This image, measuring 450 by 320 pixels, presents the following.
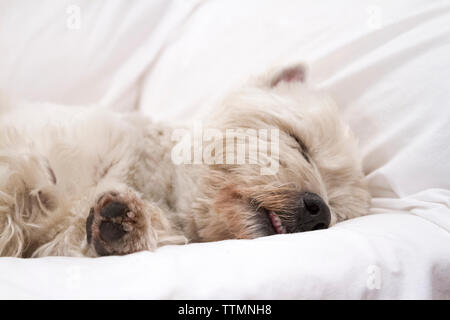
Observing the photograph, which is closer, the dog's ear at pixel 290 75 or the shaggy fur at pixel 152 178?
the shaggy fur at pixel 152 178

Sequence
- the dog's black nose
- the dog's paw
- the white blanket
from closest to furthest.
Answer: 1. the white blanket
2. the dog's paw
3. the dog's black nose

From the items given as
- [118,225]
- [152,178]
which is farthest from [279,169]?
[118,225]

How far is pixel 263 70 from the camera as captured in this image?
2.12 metres

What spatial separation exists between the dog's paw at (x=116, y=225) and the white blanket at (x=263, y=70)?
86mm

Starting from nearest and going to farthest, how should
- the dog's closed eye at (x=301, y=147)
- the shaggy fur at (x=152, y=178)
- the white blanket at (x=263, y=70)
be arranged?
1. the white blanket at (x=263, y=70)
2. the shaggy fur at (x=152, y=178)
3. the dog's closed eye at (x=301, y=147)

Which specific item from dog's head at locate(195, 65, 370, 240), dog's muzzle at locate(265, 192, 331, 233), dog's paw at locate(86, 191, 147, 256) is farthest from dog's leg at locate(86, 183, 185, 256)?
dog's muzzle at locate(265, 192, 331, 233)

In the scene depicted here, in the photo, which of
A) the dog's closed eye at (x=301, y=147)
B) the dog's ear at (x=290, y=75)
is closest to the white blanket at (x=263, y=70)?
the dog's ear at (x=290, y=75)

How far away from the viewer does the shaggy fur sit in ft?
4.64

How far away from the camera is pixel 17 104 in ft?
6.28

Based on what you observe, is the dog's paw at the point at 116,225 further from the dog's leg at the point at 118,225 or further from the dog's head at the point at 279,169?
the dog's head at the point at 279,169

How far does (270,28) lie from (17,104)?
1.46m

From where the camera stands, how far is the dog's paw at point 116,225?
50.6 inches

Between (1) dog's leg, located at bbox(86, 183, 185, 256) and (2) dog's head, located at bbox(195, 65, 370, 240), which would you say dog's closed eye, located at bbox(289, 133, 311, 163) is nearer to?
(2) dog's head, located at bbox(195, 65, 370, 240)
